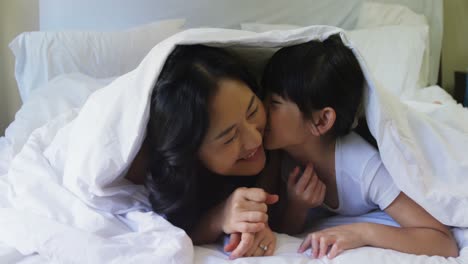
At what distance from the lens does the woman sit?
708mm

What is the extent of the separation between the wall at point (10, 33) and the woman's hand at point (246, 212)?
4.87ft

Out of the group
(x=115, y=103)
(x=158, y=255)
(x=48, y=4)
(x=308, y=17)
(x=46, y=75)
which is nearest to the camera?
(x=158, y=255)

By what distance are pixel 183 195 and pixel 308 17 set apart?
1.52 meters

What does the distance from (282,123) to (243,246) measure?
24 centimetres

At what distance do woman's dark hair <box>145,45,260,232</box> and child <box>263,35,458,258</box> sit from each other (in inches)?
3.2

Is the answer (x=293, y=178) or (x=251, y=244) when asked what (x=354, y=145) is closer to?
(x=293, y=178)

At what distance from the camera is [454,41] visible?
7.88 ft

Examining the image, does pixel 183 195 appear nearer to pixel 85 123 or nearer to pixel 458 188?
pixel 85 123

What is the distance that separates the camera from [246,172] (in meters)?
0.82

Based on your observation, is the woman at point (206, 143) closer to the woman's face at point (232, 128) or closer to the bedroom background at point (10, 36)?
the woman's face at point (232, 128)

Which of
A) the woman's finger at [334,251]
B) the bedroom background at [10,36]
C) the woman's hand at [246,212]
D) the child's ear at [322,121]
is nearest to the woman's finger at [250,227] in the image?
the woman's hand at [246,212]

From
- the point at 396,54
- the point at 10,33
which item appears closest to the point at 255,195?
the point at 396,54

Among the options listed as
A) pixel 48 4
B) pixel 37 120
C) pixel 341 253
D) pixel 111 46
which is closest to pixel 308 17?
pixel 111 46

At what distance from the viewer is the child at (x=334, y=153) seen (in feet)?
2.35
